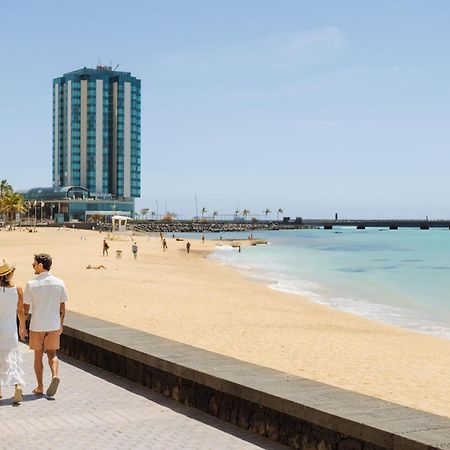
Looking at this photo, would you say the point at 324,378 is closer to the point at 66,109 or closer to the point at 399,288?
the point at 399,288

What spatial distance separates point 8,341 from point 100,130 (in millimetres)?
173696

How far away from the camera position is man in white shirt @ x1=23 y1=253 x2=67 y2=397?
7734 mm

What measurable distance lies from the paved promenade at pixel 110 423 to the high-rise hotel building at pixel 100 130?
170388mm

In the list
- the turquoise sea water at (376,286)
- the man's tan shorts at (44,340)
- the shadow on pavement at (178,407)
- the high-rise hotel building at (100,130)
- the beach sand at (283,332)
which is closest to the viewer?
the shadow on pavement at (178,407)

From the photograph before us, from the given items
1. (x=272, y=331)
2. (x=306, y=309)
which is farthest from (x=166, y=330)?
(x=306, y=309)

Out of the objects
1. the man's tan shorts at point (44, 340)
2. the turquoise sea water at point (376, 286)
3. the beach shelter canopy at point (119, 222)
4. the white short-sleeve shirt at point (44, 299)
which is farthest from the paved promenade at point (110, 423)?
the beach shelter canopy at point (119, 222)

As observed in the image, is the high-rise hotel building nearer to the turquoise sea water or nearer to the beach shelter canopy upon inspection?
the beach shelter canopy

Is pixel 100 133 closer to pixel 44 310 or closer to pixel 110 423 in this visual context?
pixel 44 310

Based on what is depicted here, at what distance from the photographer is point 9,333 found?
7.48 m

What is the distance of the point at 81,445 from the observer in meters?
6.03

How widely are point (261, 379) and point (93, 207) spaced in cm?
16324

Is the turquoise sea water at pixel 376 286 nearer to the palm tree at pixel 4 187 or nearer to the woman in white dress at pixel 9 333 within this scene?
the woman in white dress at pixel 9 333

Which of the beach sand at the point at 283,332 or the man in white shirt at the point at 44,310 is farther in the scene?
the beach sand at the point at 283,332

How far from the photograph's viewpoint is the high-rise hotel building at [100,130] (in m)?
177
